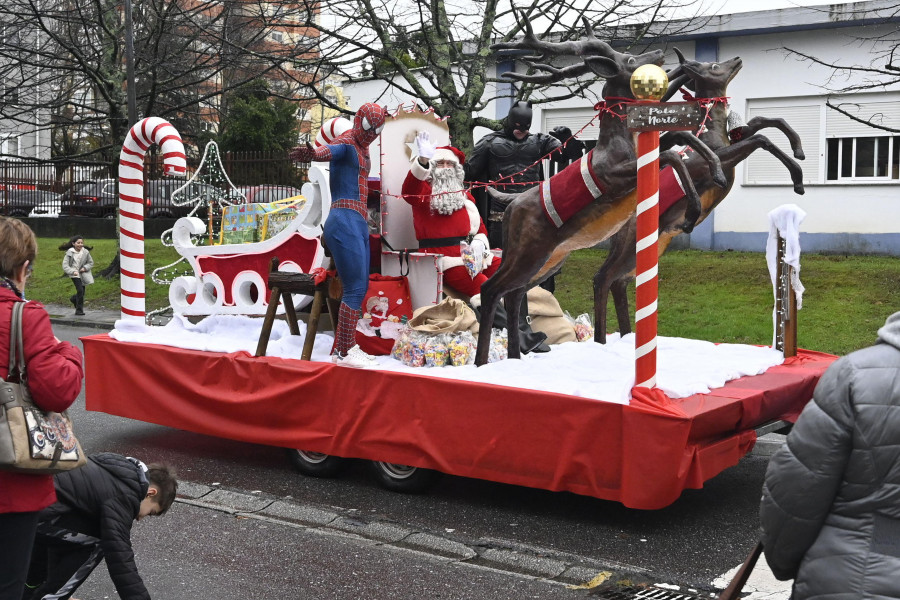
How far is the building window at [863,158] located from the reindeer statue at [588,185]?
41.9ft

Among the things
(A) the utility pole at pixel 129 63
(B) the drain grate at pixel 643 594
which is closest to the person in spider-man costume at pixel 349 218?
(B) the drain grate at pixel 643 594

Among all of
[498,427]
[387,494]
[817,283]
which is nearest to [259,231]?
[387,494]

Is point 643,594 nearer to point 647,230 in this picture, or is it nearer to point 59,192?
point 647,230

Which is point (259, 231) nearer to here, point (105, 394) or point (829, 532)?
point (105, 394)

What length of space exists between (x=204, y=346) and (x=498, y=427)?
2556 mm

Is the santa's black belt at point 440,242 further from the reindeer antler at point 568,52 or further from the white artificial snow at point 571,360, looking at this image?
the reindeer antler at point 568,52

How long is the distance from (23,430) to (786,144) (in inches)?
647

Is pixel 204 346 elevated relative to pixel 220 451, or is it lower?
elevated

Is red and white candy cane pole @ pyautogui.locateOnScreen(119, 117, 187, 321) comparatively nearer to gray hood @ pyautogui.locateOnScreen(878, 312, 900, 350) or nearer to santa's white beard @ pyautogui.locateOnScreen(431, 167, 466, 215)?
santa's white beard @ pyautogui.locateOnScreen(431, 167, 466, 215)

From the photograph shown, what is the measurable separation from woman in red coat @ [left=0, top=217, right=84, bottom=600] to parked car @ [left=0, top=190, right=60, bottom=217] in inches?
1039

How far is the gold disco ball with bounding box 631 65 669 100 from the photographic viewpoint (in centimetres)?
498

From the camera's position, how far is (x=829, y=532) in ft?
7.50

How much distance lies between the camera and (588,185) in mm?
5871

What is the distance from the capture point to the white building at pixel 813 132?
1681 cm
